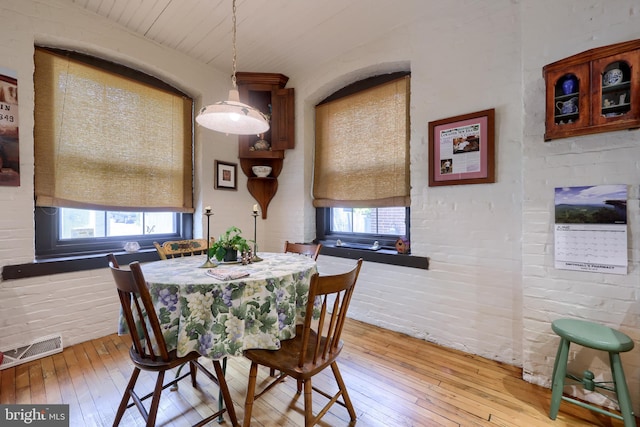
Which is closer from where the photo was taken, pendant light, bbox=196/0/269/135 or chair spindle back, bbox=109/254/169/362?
chair spindle back, bbox=109/254/169/362

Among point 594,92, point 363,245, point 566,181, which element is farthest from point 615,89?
point 363,245

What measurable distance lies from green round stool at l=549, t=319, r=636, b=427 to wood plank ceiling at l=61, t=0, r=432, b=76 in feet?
8.33

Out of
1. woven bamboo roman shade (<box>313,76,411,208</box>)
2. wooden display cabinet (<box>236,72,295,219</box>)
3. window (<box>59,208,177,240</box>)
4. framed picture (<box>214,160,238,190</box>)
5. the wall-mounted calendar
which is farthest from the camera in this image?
wooden display cabinet (<box>236,72,295,219</box>)

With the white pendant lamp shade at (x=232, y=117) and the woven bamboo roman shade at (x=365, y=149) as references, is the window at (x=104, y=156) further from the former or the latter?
the woven bamboo roman shade at (x=365, y=149)

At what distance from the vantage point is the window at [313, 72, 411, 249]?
2.63m

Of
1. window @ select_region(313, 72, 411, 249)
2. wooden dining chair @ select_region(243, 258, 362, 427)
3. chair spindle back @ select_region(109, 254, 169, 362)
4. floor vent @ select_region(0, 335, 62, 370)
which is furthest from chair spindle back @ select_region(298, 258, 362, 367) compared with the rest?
floor vent @ select_region(0, 335, 62, 370)

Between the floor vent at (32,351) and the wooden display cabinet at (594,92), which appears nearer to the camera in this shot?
the wooden display cabinet at (594,92)

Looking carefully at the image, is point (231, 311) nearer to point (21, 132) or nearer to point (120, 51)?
point (21, 132)

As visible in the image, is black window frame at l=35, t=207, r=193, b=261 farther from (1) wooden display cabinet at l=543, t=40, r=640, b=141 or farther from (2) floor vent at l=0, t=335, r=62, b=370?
(1) wooden display cabinet at l=543, t=40, r=640, b=141

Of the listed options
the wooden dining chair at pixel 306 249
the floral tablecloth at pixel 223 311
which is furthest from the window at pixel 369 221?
the floral tablecloth at pixel 223 311

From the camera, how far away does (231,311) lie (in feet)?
4.38

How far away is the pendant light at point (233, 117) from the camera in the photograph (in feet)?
5.43

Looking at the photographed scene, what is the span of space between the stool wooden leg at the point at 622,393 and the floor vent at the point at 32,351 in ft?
12.1

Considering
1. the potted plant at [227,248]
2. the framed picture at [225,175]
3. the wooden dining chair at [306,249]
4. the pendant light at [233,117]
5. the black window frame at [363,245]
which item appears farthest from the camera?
the framed picture at [225,175]
